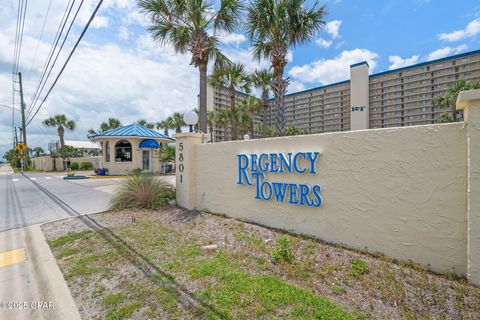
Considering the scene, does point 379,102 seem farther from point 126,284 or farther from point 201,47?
point 126,284

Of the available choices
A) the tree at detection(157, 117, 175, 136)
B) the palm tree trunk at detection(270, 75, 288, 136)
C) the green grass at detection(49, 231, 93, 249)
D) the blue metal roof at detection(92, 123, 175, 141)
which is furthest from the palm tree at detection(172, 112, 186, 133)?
the green grass at detection(49, 231, 93, 249)

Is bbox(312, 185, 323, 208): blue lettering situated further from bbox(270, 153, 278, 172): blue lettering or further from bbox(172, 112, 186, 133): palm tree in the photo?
bbox(172, 112, 186, 133): palm tree

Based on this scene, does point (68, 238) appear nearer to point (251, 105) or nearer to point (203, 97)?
point (203, 97)

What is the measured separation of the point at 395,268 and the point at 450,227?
0.96 m

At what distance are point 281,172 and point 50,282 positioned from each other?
177 inches

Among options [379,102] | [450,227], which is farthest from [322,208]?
[379,102]

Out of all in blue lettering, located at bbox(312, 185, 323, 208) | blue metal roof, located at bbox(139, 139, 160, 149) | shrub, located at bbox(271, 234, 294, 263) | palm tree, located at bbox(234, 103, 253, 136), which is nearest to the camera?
shrub, located at bbox(271, 234, 294, 263)

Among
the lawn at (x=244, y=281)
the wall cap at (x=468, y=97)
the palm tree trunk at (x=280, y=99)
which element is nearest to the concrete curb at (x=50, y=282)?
the lawn at (x=244, y=281)

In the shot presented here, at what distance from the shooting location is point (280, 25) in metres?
11.7

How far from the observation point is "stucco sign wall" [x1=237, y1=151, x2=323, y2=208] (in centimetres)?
476

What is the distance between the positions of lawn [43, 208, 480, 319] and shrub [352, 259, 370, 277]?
0.02 metres

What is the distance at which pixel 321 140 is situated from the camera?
15.2ft

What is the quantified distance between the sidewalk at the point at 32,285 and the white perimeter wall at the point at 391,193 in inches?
159

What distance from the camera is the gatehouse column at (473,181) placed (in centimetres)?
294
